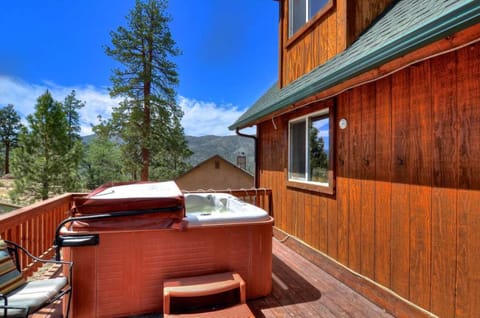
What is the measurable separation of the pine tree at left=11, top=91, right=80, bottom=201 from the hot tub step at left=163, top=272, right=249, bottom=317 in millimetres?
14830

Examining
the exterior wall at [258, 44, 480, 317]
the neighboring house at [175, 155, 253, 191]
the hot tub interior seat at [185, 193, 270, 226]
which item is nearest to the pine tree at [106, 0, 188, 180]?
the neighboring house at [175, 155, 253, 191]

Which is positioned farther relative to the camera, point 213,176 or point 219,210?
point 213,176

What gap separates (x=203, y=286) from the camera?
2.20 meters

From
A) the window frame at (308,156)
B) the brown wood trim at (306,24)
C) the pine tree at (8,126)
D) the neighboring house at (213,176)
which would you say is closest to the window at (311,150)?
the window frame at (308,156)

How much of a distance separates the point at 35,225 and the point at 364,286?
12.5 ft

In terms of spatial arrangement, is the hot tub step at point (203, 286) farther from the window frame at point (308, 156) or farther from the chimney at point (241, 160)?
the chimney at point (241, 160)

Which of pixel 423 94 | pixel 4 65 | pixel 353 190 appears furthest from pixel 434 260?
pixel 4 65

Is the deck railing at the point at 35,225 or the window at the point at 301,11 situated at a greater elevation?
the window at the point at 301,11

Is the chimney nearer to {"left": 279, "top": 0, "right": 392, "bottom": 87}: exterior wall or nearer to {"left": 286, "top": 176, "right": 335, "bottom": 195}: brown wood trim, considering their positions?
{"left": 279, "top": 0, "right": 392, "bottom": 87}: exterior wall

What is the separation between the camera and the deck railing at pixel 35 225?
2.46 metres

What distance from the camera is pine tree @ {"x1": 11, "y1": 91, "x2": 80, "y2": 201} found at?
13.2m

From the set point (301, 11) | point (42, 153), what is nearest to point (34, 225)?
point (301, 11)

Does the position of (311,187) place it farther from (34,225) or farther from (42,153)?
(42,153)

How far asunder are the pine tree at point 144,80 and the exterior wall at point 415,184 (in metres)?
11.2
